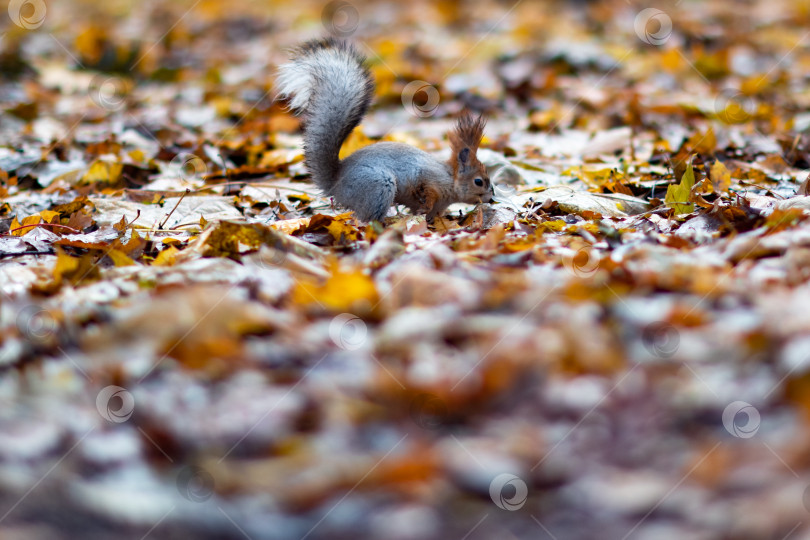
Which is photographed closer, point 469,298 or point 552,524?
point 552,524

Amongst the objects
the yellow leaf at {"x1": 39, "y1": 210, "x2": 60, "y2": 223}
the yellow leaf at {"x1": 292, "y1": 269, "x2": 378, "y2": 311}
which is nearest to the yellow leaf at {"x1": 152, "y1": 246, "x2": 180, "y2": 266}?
the yellow leaf at {"x1": 292, "y1": 269, "x2": 378, "y2": 311}

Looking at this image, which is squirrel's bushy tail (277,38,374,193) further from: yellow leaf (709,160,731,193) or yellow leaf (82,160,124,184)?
yellow leaf (709,160,731,193)

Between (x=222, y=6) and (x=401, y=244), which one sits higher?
(x=222, y=6)

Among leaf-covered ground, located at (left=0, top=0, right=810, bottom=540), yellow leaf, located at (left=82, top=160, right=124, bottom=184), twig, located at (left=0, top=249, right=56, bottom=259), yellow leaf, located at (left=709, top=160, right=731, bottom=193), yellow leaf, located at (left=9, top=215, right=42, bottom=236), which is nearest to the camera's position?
leaf-covered ground, located at (left=0, top=0, right=810, bottom=540)

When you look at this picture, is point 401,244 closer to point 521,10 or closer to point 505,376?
point 505,376

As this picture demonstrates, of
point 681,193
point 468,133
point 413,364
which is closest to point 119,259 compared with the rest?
point 413,364

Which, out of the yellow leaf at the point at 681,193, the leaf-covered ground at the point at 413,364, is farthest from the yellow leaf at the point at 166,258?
the yellow leaf at the point at 681,193

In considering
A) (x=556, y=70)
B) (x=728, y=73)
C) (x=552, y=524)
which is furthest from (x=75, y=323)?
(x=728, y=73)
